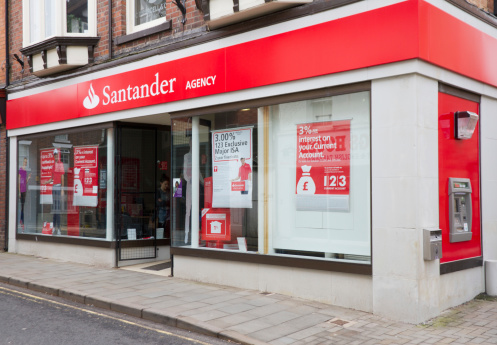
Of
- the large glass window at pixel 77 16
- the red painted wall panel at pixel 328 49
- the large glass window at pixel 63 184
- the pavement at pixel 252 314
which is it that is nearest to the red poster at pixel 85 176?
the large glass window at pixel 63 184

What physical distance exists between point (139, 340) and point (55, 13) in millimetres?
8506

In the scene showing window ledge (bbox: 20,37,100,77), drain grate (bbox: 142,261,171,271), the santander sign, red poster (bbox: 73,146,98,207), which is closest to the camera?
the santander sign

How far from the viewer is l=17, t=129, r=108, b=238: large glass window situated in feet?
35.7

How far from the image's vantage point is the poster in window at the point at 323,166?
7133 mm

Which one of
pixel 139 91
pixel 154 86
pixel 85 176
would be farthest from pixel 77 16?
pixel 85 176

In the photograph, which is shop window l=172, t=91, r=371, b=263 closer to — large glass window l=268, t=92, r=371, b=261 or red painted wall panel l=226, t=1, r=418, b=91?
large glass window l=268, t=92, r=371, b=261

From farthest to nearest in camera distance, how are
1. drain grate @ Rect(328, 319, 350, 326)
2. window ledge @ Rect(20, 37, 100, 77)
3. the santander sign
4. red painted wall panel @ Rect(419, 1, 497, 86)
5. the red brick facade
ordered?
the red brick facade → window ledge @ Rect(20, 37, 100, 77) → the santander sign → red painted wall panel @ Rect(419, 1, 497, 86) → drain grate @ Rect(328, 319, 350, 326)

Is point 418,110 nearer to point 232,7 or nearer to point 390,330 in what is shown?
point 390,330

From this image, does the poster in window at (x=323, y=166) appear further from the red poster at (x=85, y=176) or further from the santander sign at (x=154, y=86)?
the red poster at (x=85, y=176)

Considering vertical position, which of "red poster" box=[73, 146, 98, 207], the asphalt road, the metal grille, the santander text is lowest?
the asphalt road

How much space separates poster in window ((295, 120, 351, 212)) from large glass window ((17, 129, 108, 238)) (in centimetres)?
495

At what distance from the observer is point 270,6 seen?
750cm

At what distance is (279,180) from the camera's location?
311 inches

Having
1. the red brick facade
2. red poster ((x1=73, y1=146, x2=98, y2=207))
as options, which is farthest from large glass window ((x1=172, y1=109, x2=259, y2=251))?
the red brick facade
